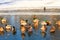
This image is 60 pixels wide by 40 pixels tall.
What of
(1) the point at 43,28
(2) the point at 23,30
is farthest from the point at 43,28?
(2) the point at 23,30

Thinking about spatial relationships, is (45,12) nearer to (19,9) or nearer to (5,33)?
(19,9)

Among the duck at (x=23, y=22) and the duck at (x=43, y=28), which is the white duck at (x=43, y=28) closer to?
the duck at (x=43, y=28)

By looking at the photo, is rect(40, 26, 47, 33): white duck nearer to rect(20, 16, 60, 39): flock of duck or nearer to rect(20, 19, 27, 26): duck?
rect(20, 16, 60, 39): flock of duck

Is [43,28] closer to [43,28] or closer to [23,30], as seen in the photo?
[43,28]

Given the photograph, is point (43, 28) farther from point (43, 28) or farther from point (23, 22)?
point (23, 22)

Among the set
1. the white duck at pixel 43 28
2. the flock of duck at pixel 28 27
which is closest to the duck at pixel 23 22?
the flock of duck at pixel 28 27

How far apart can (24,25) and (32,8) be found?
331 millimetres

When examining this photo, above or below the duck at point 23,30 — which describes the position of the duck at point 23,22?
above

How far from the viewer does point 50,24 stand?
1140 mm

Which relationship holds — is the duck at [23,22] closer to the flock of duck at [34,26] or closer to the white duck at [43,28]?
the flock of duck at [34,26]

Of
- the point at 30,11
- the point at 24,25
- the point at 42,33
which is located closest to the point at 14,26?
the point at 24,25

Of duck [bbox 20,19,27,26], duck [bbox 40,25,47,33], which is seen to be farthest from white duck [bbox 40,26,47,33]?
duck [bbox 20,19,27,26]

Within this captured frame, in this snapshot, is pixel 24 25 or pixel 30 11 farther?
pixel 30 11

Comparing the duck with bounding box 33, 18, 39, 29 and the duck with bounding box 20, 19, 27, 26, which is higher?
the duck with bounding box 20, 19, 27, 26
